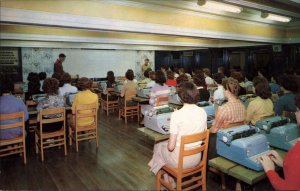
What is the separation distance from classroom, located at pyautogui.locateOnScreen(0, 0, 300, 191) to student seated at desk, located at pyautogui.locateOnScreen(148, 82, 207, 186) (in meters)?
0.01

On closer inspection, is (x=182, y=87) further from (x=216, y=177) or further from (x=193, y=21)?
(x=193, y=21)

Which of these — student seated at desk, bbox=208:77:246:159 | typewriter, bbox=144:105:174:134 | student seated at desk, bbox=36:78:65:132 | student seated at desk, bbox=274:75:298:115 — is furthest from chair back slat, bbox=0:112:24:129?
student seated at desk, bbox=274:75:298:115

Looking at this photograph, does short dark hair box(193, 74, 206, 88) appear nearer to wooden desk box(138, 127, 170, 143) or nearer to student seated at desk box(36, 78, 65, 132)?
wooden desk box(138, 127, 170, 143)

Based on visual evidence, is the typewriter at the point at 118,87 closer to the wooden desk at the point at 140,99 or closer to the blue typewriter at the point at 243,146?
the wooden desk at the point at 140,99

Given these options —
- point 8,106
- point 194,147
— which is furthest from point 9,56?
point 194,147

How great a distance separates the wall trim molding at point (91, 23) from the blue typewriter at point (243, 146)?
2424 mm

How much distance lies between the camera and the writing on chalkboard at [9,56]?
26.2 feet

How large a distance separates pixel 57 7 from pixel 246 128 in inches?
113

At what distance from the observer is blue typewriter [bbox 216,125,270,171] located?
2039mm

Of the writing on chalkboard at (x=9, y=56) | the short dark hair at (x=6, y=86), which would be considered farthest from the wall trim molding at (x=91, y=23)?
the writing on chalkboard at (x=9, y=56)

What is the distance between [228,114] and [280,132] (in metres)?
0.58

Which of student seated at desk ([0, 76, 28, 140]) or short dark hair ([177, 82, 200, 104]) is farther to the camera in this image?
student seated at desk ([0, 76, 28, 140])

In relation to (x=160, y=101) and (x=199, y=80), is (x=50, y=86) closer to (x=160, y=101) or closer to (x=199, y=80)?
(x=160, y=101)

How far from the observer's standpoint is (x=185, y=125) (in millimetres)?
2203
